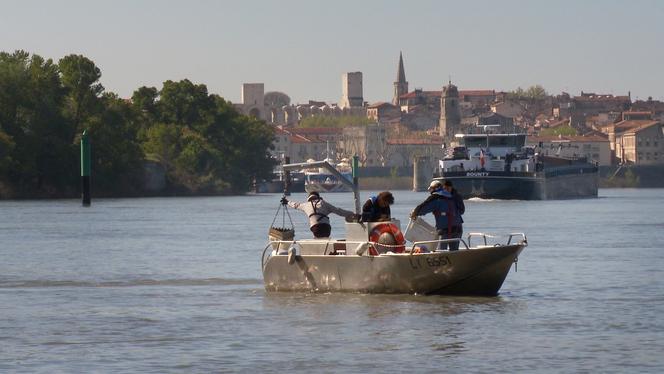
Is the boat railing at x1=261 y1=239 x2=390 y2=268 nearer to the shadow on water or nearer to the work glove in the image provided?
the work glove

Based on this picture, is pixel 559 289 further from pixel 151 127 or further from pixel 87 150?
pixel 151 127

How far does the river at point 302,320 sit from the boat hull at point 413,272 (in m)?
0.23

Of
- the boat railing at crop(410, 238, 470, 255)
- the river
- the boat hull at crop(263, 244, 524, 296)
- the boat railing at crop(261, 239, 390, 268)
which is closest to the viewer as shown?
the river

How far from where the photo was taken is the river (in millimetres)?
26062

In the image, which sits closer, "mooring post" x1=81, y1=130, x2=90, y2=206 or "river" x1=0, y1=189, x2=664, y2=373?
"river" x1=0, y1=189, x2=664, y2=373

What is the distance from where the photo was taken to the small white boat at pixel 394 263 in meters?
33.1

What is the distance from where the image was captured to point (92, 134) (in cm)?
13938

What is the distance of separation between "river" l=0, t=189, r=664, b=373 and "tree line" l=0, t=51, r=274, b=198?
82.4 metres

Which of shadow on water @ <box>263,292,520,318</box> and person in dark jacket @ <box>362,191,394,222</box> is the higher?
person in dark jacket @ <box>362,191,394,222</box>

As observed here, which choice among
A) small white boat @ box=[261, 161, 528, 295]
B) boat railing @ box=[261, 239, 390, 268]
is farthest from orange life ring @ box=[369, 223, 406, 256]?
boat railing @ box=[261, 239, 390, 268]

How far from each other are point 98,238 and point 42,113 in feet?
234

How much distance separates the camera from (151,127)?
170m

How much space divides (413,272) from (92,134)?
108040 mm

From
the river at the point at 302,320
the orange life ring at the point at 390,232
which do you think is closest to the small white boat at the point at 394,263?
the orange life ring at the point at 390,232
